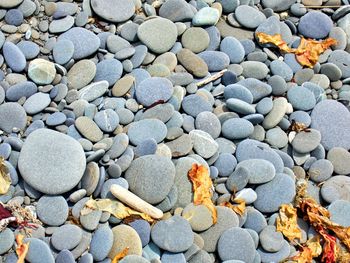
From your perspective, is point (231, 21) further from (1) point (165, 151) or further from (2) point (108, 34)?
(1) point (165, 151)

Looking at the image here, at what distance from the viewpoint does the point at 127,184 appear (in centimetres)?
283

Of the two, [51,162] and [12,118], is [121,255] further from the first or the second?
[12,118]

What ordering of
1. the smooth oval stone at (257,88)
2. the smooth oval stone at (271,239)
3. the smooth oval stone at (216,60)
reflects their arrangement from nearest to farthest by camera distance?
1. the smooth oval stone at (271,239)
2. the smooth oval stone at (257,88)
3. the smooth oval stone at (216,60)

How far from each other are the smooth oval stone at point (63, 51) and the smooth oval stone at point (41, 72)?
9 centimetres

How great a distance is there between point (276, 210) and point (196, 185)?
0.41m

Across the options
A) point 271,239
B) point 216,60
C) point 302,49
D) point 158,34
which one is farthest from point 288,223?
point 158,34

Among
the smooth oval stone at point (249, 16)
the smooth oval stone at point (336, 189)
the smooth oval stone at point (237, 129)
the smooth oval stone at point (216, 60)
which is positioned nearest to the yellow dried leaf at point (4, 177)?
the smooth oval stone at point (237, 129)

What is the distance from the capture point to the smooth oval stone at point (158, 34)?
3350 mm

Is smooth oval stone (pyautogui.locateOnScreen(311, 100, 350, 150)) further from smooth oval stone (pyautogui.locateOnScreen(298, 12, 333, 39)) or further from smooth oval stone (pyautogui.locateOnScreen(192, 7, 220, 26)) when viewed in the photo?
smooth oval stone (pyautogui.locateOnScreen(192, 7, 220, 26))

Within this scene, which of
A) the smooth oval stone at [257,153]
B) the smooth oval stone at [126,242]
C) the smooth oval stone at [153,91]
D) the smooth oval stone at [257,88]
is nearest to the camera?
the smooth oval stone at [126,242]

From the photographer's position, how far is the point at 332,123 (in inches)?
128

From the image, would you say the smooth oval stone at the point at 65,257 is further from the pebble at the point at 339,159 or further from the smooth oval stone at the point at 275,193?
the pebble at the point at 339,159

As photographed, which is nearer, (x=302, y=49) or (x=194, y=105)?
(x=194, y=105)

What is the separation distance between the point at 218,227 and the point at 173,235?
228 millimetres
